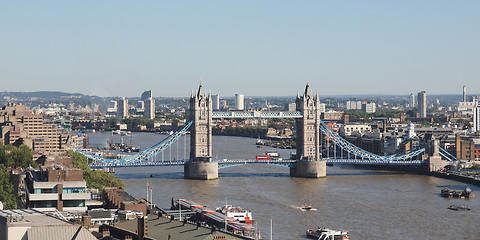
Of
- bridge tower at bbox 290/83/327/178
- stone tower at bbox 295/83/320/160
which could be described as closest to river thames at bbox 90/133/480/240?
bridge tower at bbox 290/83/327/178

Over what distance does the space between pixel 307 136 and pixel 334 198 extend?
1865cm

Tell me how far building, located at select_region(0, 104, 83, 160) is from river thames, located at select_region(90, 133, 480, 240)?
6841 mm

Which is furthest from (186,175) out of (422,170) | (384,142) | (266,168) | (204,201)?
(384,142)

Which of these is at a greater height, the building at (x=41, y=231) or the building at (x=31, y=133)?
the building at (x=31, y=133)

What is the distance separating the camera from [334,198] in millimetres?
55594

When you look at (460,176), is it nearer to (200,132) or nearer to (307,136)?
(307,136)

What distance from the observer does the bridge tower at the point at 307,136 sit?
232 ft

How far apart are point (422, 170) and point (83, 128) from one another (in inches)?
4204

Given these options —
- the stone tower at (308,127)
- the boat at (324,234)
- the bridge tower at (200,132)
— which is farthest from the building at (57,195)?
the stone tower at (308,127)

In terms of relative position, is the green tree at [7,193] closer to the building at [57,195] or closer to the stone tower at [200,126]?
the building at [57,195]

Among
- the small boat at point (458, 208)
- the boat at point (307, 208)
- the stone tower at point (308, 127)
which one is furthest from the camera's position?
the stone tower at point (308, 127)

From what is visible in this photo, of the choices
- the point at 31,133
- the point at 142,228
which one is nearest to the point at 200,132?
the point at 31,133

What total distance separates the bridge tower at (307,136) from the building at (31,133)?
19128mm

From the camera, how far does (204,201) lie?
52250mm
